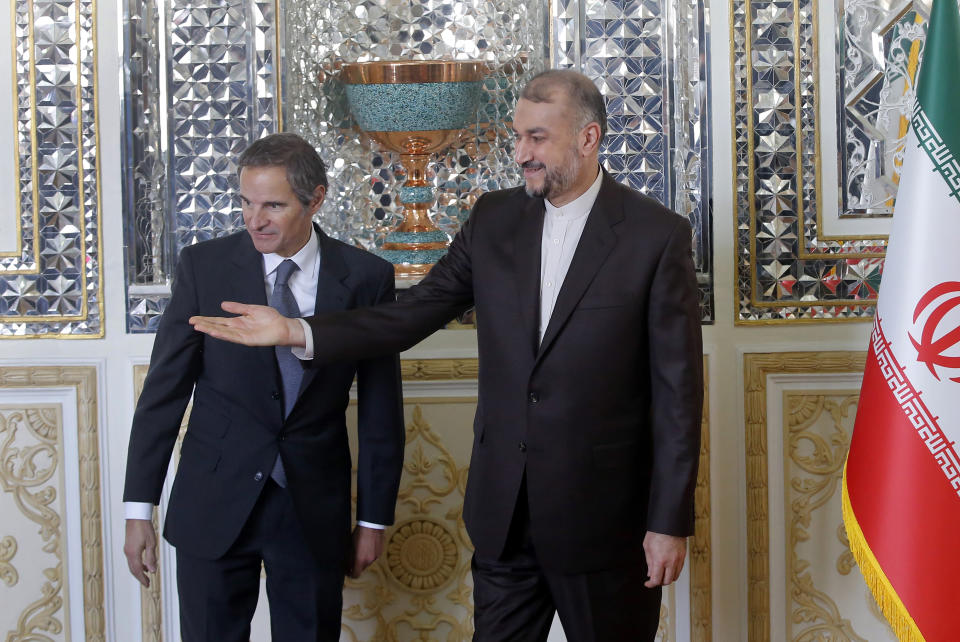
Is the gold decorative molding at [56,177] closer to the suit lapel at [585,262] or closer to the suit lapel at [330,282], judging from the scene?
the suit lapel at [330,282]

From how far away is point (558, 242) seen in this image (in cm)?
220

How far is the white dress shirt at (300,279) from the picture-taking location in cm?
227

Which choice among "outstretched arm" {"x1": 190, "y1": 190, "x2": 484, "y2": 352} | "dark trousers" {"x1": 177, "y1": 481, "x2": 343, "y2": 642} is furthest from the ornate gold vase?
"dark trousers" {"x1": 177, "y1": 481, "x2": 343, "y2": 642}

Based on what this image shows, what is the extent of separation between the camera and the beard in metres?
2.15

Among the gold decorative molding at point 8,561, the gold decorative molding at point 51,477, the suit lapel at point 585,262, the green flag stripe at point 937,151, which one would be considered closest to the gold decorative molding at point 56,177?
the gold decorative molding at point 51,477

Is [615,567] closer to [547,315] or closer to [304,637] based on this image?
[547,315]

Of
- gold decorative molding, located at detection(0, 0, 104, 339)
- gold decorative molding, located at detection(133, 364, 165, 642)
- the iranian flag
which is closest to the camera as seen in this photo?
the iranian flag

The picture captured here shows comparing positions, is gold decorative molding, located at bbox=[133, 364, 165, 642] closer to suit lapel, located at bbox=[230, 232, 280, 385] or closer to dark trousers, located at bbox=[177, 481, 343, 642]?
dark trousers, located at bbox=[177, 481, 343, 642]

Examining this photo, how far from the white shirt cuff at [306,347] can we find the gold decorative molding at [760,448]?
1.38 meters

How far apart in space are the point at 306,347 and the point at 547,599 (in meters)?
0.75

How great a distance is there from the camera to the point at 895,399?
234 centimetres

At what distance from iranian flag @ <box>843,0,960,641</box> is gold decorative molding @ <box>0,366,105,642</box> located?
2.08 metres

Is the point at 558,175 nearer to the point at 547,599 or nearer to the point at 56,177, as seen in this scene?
the point at 547,599

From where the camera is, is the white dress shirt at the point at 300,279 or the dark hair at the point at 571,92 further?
the white dress shirt at the point at 300,279
